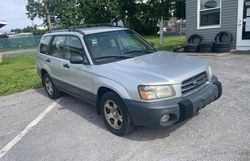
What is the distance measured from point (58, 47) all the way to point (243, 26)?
8.16m

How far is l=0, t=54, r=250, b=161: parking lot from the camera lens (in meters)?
3.52

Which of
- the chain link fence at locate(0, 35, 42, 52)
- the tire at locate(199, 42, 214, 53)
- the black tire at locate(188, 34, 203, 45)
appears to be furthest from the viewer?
the chain link fence at locate(0, 35, 42, 52)

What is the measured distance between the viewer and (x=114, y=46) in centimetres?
484

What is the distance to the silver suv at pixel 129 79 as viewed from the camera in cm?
357

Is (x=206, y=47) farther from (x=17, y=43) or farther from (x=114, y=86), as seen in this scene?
(x=17, y=43)

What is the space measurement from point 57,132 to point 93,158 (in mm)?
→ 1281

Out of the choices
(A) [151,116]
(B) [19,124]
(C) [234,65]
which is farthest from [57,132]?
(C) [234,65]

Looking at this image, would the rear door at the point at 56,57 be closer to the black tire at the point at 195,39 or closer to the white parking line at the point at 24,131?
the white parking line at the point at 24,131

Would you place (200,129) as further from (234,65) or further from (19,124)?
(234,65)

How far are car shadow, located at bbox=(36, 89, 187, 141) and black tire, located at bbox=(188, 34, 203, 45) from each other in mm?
7814

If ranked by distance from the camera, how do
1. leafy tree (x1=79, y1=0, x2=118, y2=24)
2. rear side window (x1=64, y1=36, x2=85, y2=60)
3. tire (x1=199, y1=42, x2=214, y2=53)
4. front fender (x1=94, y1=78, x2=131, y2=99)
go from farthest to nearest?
leafy tree (x1=79, y1=0, x2=118, y2=24), tire (x1=199, y1=42, x2=214, y2=53), rear side window (x1=64, y1=36, x2=85, y2=60), front fender (x1=94, y1=78, x2=131, y2=99)

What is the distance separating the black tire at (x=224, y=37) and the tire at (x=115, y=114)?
27.5ft

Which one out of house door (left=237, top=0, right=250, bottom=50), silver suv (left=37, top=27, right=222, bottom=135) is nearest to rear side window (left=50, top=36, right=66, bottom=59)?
silver suv (left=37, top=27, right=222, bottom=135)

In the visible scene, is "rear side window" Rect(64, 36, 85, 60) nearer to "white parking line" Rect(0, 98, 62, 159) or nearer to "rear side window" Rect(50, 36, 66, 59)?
"rear side window" Rect(50, 36, 66, 59)
